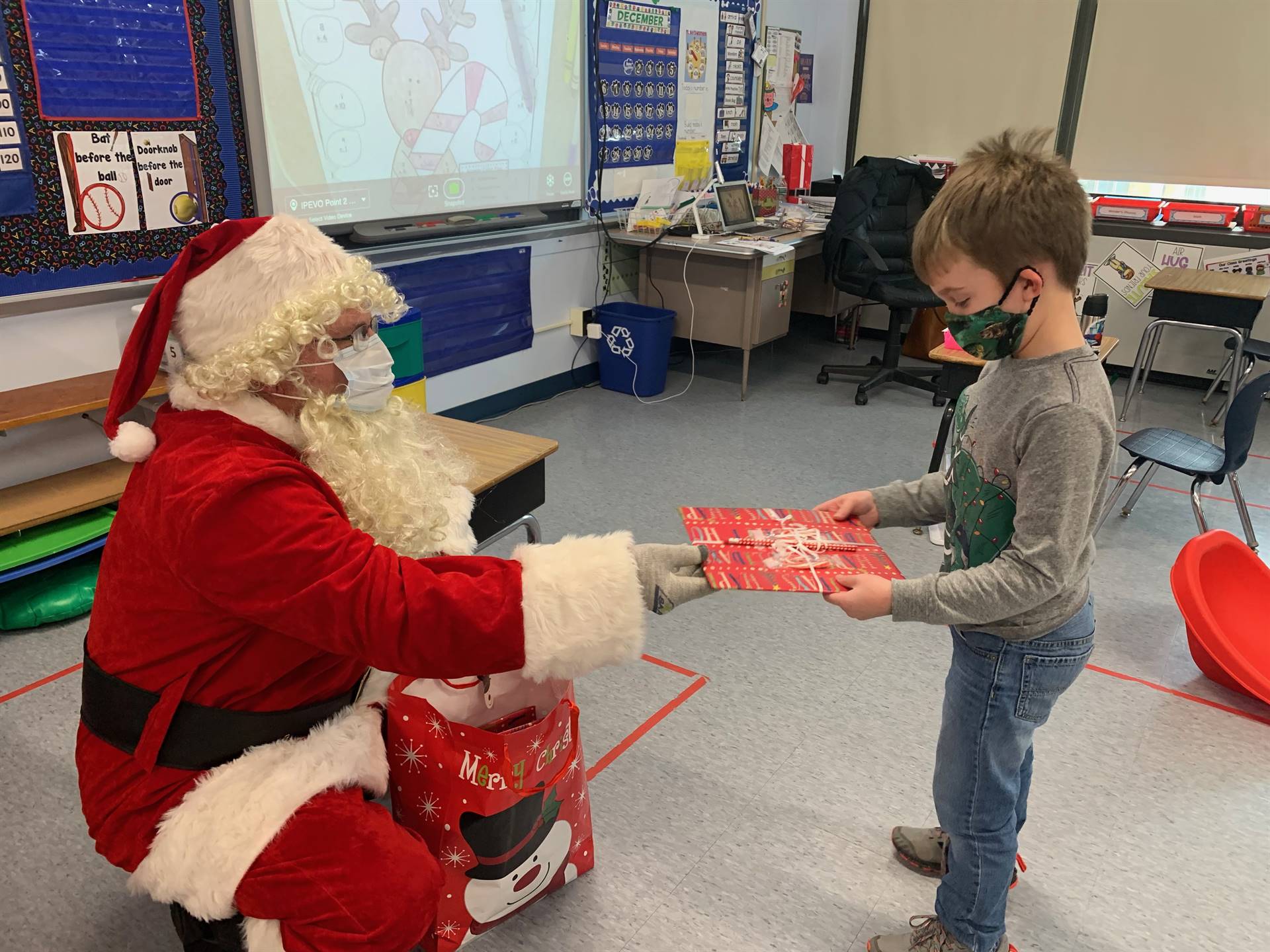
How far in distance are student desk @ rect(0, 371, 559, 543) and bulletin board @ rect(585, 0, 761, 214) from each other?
2606mm

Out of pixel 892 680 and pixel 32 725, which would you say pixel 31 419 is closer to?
pixel 32 725

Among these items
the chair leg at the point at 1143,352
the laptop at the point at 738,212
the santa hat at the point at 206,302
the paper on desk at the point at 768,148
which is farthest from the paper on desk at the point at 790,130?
the santa hat at the point at 206,302

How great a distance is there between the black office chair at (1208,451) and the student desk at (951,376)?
35cm

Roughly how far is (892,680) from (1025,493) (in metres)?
1.31

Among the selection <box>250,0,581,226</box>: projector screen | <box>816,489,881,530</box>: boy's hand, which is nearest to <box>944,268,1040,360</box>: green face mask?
<box>816,489,881,530</box>: boy's hand

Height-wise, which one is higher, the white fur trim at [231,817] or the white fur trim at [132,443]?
the white fur trim at [132,443]

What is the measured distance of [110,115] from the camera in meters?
2.52

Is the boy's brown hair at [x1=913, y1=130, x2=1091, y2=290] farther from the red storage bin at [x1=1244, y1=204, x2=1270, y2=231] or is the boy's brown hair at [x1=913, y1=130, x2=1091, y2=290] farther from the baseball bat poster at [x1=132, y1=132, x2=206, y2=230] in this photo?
the red storage bin at [x1=1244, y1=204, x2=1270, y2=231]

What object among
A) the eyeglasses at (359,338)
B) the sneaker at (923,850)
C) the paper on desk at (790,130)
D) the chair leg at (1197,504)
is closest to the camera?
the eyeglasses at (359,338)

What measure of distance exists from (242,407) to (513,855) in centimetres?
84

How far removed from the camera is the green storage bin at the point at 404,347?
9.55 ft

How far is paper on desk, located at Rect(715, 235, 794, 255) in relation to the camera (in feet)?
14.3

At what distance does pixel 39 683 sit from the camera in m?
2.24

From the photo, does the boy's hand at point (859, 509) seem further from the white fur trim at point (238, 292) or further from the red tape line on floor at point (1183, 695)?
the red tape line on floor at point (1183, 695)
